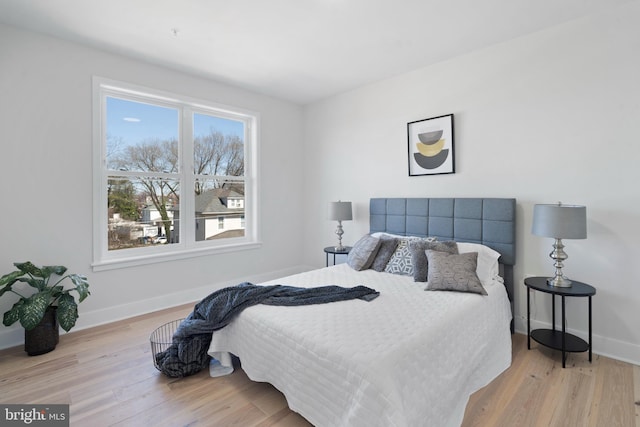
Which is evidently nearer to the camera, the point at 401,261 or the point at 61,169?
the point at 61,169

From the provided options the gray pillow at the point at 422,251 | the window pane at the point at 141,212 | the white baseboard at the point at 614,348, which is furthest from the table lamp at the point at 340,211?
the white baseboard at the point at 614,348

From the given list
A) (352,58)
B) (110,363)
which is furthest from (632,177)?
(110,363)

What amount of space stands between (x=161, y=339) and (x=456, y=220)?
294 centimetres

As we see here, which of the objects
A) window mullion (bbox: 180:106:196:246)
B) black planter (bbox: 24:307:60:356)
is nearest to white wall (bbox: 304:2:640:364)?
window mullion (bbox: 180:106:196:246)

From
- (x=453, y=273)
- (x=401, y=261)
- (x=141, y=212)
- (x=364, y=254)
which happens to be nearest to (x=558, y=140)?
(x=453, y=273)

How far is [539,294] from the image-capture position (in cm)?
274

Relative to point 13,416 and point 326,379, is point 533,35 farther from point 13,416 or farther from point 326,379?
point 13,416

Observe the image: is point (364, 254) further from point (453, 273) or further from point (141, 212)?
point (141, 212)

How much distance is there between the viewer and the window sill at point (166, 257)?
305cm

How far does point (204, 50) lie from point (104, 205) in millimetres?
1852

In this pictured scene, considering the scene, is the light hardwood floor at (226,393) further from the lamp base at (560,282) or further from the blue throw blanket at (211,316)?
the lamp base at (560,282)

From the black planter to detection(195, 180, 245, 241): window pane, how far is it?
1580 millimetres

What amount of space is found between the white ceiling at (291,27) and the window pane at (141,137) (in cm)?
53

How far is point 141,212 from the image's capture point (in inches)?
133
